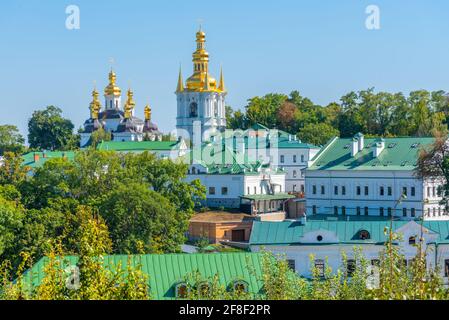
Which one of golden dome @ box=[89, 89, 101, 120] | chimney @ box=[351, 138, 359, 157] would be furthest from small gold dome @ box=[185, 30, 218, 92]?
chimney @ box=[351, 138, 359, 157]

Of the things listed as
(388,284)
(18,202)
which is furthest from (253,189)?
(388,284)

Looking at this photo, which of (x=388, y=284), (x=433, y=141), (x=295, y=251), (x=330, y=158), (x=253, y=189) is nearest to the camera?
(x=388, y=284)

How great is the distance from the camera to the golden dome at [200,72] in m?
99.7

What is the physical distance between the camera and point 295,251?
40.3 m

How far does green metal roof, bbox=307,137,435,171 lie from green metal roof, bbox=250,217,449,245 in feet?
61.0

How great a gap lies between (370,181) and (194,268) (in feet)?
106

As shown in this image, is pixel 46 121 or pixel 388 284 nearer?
pixel 388 284

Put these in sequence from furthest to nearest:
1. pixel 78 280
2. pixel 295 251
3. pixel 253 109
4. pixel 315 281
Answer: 1. pixel 253 109
2. pixel 295 251
3. pixel 315 281
4. pixel 78 280

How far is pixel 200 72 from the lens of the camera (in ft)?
330

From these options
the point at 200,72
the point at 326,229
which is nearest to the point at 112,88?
the point at 200,72

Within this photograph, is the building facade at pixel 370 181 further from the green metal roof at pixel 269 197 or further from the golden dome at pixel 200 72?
the golden dome at pixel 200 72

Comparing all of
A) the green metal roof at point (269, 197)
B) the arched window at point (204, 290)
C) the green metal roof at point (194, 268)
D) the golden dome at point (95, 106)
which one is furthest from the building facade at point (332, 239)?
the golden dome at point (95, 106)

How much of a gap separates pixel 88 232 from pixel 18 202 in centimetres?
3504
